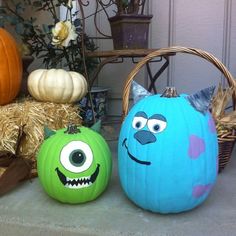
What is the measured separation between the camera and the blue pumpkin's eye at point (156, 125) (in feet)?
3.41

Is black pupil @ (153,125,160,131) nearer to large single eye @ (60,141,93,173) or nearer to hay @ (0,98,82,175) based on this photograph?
large single eye @ (60,141,93,173)

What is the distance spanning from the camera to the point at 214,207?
1.18 metres

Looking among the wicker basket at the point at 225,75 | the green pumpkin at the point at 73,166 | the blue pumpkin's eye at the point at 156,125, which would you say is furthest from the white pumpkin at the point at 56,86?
the blue pumpkin's eye at the point at 156,125

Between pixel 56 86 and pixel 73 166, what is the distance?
0.59m

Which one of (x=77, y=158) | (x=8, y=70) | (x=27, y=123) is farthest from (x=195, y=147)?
A: (x=8, y=70)

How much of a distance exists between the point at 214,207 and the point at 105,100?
1.33 metres

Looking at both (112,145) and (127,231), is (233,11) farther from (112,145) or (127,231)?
(127,231)

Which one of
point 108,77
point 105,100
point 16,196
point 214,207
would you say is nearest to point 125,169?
point 214,207

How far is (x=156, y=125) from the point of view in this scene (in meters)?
1.05

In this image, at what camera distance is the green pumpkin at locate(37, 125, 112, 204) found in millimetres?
1146

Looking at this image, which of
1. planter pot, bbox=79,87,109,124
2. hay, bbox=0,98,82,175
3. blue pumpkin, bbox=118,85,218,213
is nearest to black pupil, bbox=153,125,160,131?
blue pumpkin, bbox=118,85,218,213

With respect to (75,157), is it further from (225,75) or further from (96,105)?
(96,105)

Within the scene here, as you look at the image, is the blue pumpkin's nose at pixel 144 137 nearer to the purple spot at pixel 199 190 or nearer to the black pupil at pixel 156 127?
the black pupil at pixel 156 127

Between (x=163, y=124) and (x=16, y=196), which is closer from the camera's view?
(x=163, y=124)
